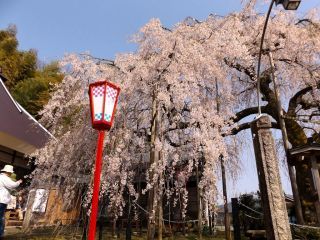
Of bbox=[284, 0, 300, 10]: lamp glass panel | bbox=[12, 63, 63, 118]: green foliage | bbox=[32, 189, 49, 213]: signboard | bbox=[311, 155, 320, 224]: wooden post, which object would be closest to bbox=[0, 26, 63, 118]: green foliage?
bbox=[12, 63, 63, 118]: green foliage

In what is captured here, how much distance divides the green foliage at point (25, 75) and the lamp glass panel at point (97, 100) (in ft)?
35.0

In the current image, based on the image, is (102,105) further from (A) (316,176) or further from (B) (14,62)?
(B) (14,62)

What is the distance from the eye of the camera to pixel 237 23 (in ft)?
37.7

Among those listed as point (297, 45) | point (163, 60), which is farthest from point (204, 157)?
point (297, 45)

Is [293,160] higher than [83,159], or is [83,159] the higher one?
[293,160]

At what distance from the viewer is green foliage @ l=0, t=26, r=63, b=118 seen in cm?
1493

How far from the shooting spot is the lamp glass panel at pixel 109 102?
12.6 ft

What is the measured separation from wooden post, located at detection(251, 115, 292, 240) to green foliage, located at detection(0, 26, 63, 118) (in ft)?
36.3

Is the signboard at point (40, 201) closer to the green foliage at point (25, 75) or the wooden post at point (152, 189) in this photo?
the wooden post at point (152, 189)

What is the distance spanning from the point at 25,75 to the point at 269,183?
52.0ft

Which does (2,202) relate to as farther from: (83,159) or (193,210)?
(193,210)

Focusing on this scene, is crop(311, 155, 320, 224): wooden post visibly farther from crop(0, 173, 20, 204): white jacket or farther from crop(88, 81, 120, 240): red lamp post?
crop(0, 173, 20, 204): white jacket

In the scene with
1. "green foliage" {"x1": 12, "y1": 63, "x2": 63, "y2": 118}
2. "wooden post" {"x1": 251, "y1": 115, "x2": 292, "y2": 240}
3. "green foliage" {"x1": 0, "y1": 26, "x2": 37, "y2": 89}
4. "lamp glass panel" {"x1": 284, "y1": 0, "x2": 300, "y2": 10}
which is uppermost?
"green foliage" {"x1": 0, "y1": 26, "x2": 37, "y2": 89}

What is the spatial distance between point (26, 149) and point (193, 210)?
843 cm
